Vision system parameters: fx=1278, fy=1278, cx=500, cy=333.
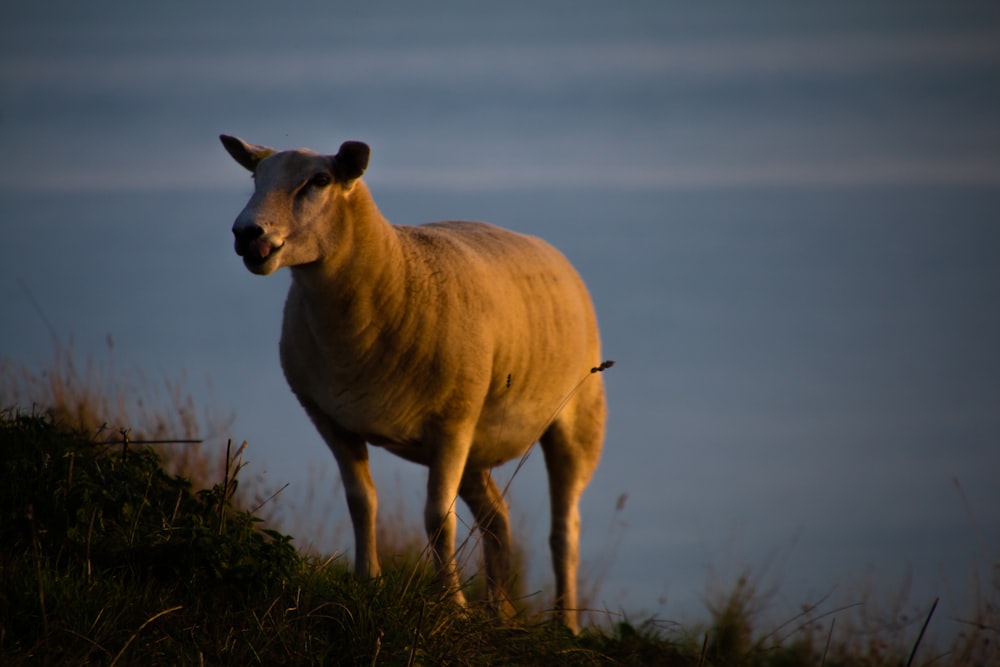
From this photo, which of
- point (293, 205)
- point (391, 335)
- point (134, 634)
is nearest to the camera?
point (134, 634)

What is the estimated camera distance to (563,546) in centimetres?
831

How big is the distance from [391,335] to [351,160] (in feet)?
3.13

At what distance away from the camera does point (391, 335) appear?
6.74 meters

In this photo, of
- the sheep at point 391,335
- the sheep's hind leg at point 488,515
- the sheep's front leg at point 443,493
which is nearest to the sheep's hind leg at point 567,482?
Result: the sheep's hind leg at point 488,515

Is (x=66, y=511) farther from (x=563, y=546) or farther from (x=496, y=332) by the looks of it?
(x=563, y=546)

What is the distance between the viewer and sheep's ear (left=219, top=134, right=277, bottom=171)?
22.3 ft

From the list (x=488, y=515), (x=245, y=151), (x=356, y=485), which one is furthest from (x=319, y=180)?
(x=488, y=515)

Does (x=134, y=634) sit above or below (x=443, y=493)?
below

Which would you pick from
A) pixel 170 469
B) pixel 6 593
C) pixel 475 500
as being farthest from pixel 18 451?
pixel 170 469

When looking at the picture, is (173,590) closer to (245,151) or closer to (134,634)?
(134,634)

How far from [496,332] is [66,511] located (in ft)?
8.28

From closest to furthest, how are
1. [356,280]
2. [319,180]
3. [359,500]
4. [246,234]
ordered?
[246,234], [319,180], [356,280], [359,500]

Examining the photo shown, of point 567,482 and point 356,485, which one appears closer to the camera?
point 356,485

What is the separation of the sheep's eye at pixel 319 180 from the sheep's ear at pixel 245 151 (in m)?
0.54
